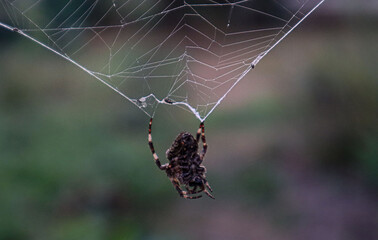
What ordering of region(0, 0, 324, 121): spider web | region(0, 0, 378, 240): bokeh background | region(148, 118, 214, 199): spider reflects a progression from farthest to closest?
region(0, 0, 324, 121): spider web
region(0, 0, 378, 240): bokeh background
region(148, 118, 214, 199): spider

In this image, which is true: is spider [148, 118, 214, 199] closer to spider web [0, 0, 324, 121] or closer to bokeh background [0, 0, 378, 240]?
bokeh background [0, 0, 378, 240]

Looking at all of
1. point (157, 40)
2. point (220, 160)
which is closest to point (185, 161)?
point (220, 160)

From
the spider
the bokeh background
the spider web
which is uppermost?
the spider web

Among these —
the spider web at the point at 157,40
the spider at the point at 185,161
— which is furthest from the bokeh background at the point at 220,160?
the spider at the point at 185,161

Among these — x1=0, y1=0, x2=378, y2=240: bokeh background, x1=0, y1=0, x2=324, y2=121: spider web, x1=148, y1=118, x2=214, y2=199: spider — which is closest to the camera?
x1=148, y1=118, x2=214, y2=199: spider

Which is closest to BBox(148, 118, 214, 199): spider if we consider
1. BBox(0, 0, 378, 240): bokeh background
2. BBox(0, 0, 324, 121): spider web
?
BBox(0, 0, 378, 240): bokeh background

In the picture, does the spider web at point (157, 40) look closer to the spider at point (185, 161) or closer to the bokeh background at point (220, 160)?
the bokeh background at point (220, 160)

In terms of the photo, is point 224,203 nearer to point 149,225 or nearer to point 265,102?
point 149,225
